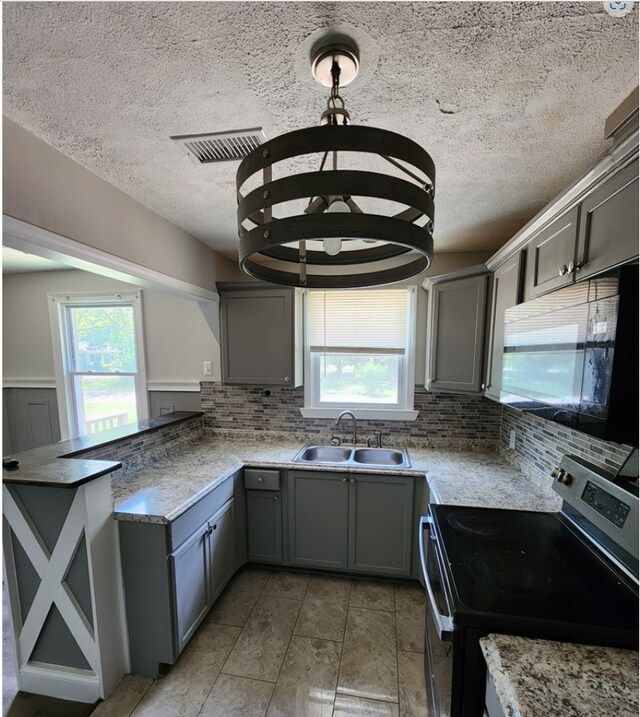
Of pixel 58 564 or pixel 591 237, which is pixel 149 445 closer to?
pixel 58 564

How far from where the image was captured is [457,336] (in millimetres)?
2320

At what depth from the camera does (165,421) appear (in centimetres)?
255

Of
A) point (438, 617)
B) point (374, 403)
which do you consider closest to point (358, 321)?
point (374, 403)

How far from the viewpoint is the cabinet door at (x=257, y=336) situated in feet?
8.45

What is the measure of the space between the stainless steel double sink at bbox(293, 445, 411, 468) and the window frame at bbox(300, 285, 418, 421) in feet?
0.89

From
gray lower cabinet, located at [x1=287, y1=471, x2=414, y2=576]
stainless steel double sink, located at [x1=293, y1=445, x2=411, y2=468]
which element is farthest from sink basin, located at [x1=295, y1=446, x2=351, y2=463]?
gray lower cabinet, located at [x1=287, y1=471, x2=414, y2=576]

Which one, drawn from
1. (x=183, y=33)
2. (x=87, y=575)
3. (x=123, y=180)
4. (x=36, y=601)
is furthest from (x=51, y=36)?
(x=36, y=601)

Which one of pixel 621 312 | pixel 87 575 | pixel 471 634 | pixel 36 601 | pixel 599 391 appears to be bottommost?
pixel 36 601

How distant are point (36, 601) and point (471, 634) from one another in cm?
192

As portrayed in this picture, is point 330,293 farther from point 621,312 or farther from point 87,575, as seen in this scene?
point 87,575

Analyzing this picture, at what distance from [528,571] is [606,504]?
40cm

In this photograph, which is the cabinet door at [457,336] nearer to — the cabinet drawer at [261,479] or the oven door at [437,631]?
the oven door at [437,631]

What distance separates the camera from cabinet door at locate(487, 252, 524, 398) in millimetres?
1763

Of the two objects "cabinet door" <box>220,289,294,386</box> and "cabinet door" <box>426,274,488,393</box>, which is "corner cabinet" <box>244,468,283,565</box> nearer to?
"cabinet door" <box>220,289,294,386</box>
